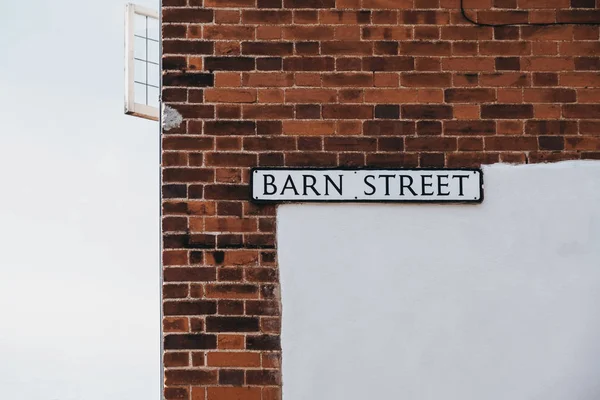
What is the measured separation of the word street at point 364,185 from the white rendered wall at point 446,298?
55 millimetres

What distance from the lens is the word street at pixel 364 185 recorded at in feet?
16.0

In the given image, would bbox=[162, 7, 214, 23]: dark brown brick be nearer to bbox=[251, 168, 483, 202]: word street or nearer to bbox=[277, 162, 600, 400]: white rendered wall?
bbox=[251, 168, 483, 202]: word street

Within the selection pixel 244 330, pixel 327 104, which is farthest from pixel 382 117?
pixel 244 330

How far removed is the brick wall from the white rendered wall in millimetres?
173

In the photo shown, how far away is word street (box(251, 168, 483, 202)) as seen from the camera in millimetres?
4863

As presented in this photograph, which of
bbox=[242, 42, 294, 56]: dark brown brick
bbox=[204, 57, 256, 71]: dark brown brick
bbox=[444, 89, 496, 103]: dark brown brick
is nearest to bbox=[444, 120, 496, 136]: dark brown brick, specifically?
bbox=[444, 89, 496, 103]: dark brown brick

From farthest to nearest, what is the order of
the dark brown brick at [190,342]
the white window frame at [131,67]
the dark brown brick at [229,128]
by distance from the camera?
the white window frame at [131,67], the dark brown brick at [229,128], the dark brown brick at [190,342]

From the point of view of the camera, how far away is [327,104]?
496cm

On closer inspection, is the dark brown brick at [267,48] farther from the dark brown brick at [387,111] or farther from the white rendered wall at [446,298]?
the white rendered wall at [446,298]

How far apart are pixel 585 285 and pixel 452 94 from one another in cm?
114

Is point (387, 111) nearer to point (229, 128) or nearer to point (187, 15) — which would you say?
point (229, 128)

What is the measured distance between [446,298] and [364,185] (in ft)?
2.22

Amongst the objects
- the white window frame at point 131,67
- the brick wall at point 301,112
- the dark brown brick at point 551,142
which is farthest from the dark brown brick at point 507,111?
the white window frame at point 131,67

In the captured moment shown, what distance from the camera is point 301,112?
494 cm
